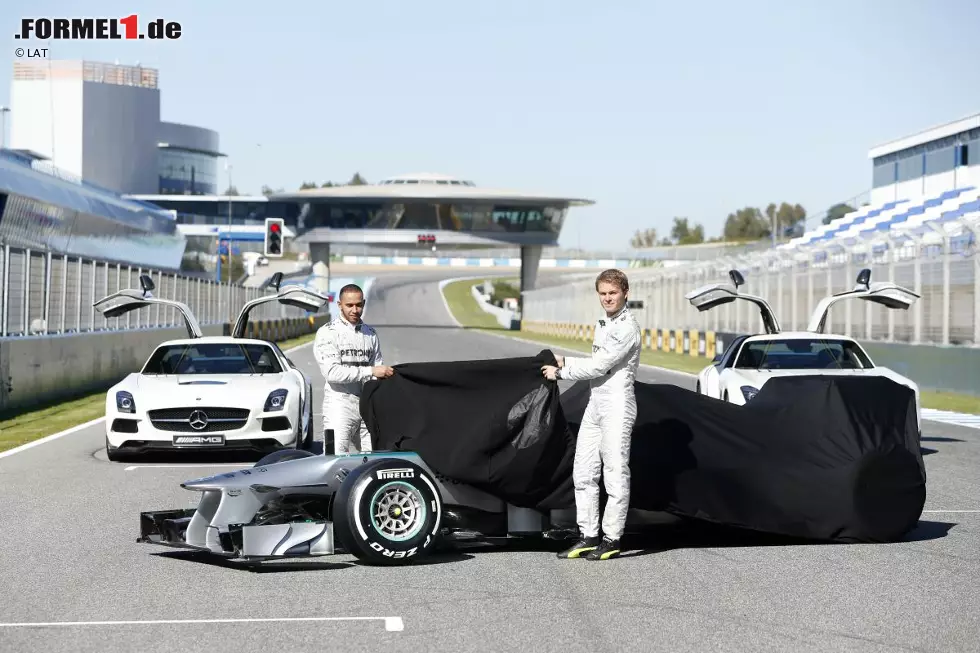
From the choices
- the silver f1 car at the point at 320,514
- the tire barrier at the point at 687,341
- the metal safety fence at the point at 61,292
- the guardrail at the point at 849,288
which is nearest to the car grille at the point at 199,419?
the silver f1 car at the point at 320,514

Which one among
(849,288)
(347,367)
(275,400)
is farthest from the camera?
(849,288)

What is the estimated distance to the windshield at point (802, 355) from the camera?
16.0 m

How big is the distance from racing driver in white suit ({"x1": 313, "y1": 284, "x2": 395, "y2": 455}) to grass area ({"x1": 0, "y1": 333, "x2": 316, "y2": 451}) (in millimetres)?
6995

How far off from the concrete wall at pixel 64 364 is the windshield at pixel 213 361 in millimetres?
4718

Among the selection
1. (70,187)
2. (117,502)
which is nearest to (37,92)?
(70,187)

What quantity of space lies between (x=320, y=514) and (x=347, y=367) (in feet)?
4.38

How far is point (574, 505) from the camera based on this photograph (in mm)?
8523

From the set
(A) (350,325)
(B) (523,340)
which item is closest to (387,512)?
(A) (350,325)

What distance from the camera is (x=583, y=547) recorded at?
26.9 ft

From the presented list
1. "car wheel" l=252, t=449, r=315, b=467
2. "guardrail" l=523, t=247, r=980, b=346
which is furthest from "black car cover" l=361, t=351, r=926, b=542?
"guardrail" l=523, t=247, r=980, b=346

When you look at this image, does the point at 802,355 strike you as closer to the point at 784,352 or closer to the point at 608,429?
the point at 784,352

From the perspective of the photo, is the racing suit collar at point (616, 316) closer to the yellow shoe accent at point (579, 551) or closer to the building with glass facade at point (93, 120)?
the yellow shoe accent at point (579, 551)

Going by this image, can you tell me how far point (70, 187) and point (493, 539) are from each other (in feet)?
165

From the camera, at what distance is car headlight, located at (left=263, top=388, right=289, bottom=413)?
45.3 ft
